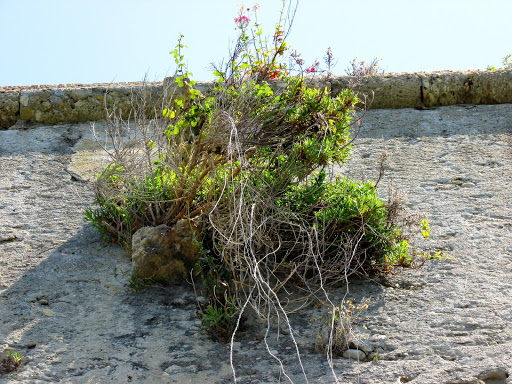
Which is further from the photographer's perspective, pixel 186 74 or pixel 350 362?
pixel 186 74

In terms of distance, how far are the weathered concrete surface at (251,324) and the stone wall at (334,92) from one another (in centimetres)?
69

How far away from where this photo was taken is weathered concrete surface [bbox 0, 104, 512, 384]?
3383mm

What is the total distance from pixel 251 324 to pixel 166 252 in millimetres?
804

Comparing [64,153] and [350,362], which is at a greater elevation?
[64,153]

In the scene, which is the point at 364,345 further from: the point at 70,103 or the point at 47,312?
the point at 70,103

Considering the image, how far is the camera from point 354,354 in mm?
3461

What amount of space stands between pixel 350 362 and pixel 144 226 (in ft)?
6.11

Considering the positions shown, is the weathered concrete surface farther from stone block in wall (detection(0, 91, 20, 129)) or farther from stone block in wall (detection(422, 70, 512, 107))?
stone block in wall (detection(422, 70, 512, 107))

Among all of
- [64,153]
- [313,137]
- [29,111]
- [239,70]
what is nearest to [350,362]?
[313,137]

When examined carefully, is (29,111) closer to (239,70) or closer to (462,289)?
(239,70)

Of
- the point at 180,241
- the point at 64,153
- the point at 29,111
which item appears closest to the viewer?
the point at 180,241

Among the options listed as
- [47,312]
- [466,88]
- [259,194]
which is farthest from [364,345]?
[466,88]

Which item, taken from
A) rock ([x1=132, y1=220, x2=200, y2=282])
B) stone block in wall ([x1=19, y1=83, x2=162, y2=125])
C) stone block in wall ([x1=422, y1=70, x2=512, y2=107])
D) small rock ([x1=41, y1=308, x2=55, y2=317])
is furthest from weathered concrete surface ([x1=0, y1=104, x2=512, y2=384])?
stone block in wall ([x1=422, y1=70, x2=512, y2=107])

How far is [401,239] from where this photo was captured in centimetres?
430
